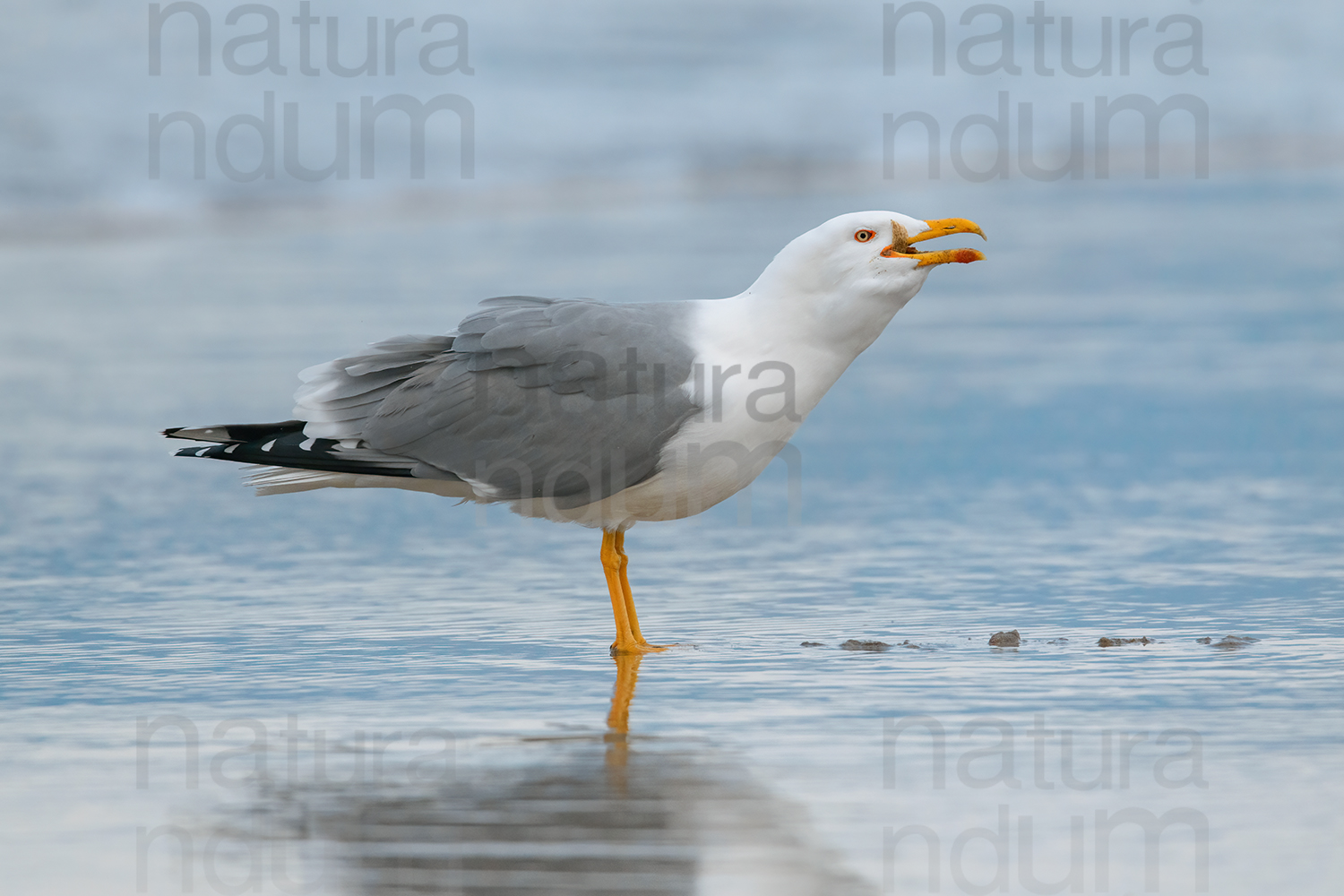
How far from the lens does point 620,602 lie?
5.69 meters

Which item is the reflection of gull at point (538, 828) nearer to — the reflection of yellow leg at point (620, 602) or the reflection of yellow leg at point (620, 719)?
the reflection of yellow leg at point (620, 719)

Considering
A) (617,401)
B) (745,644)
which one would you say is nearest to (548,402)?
(617,401)

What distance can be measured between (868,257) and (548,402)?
1.08 meters

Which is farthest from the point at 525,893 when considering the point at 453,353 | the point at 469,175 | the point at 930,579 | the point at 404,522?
the point at 469,175

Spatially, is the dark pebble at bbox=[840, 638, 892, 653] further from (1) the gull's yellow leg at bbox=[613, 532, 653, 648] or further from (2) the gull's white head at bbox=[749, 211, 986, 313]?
(2) the gull's white head at bbox=[749, 211, 986, 313]

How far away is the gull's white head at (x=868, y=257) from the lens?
18.3 ft

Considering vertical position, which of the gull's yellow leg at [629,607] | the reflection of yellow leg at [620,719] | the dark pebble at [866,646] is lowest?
the reflection of yellow leg at [620,719]

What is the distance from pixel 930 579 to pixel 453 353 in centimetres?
183

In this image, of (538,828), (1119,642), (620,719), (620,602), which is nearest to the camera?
(538,828)

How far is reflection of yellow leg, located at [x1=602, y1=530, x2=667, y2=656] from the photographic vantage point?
5590 millimetres

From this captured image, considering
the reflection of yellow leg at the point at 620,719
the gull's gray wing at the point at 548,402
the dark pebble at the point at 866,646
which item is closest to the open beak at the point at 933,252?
the gull's gray wing at the point at 548,402

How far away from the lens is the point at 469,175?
21.5 metres

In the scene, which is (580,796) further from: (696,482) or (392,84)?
(392,84)

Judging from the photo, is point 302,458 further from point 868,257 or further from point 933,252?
point 933,252
